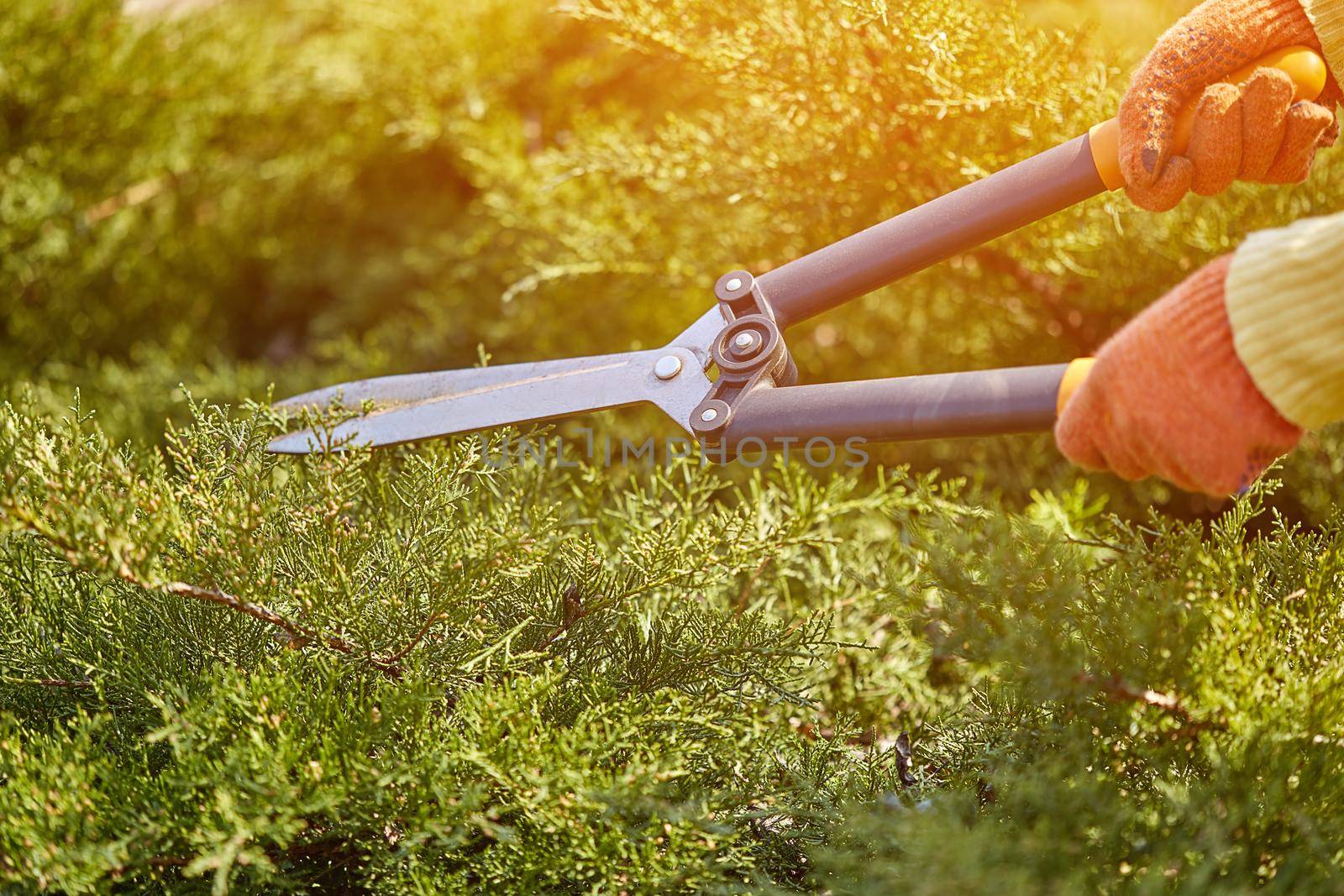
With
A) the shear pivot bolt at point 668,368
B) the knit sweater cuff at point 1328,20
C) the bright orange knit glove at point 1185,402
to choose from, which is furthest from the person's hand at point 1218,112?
the shear pivot bolt at point 668,368

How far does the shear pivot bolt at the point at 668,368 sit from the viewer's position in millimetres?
1132

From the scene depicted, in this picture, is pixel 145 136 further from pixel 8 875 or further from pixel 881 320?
pixel 8 875

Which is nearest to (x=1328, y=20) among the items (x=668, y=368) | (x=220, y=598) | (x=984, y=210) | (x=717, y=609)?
(x=984, y=210)

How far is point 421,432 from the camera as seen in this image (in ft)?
3.82

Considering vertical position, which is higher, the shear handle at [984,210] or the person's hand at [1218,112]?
the person's hand at [1218,112]

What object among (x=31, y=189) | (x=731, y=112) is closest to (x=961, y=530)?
(x=731, y=112)

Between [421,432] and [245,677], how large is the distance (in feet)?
1.08

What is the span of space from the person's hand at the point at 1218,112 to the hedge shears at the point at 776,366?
3 cm

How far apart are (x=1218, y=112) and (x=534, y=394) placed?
808 mm

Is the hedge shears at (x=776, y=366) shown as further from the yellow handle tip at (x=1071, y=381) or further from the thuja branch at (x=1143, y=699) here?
the thuja branch at (x=1143, y=699)

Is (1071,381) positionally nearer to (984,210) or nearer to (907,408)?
(907,408)

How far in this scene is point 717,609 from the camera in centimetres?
125

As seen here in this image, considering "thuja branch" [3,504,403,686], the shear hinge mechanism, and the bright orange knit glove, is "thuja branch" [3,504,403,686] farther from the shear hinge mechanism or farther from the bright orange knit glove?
the bright orange knit glove

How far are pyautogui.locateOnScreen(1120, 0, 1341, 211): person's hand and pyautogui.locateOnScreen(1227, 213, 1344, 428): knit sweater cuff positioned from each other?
0.30 metres
